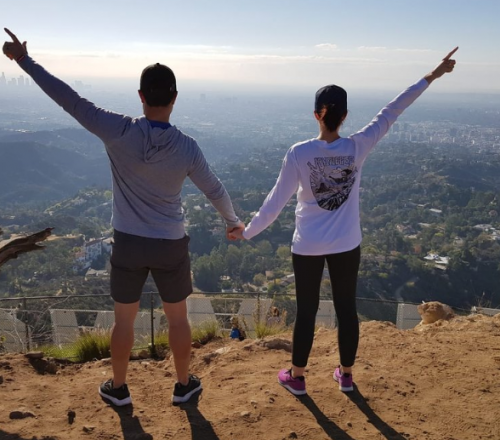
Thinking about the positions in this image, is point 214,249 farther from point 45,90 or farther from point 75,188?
point 75,188

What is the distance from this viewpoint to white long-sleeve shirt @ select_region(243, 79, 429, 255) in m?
2.59

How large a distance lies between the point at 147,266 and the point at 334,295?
3.64 ft

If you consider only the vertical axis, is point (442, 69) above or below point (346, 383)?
above

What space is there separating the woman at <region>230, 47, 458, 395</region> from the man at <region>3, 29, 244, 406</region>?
0.41 m

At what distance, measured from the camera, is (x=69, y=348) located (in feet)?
15.4

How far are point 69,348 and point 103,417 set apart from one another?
7.03ft

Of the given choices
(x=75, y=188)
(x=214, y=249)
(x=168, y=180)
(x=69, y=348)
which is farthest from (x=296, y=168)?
(x=75, y=188)

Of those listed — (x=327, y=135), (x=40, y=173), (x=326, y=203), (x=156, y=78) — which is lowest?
(x=40, y=173)

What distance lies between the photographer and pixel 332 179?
261 centimetres

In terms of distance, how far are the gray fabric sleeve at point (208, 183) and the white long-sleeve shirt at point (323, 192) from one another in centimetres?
21

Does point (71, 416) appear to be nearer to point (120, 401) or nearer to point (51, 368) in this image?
point (120, 401)

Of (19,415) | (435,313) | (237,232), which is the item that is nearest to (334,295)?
(237,232)

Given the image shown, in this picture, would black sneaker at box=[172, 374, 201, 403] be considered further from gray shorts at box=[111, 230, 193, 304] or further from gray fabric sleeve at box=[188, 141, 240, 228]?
gray fabric sleeve at box=[188, 141, 240, 228]

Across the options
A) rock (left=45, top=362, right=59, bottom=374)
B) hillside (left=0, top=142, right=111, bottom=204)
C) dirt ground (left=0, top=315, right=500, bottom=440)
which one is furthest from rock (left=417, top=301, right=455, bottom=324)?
hillside (left=0, top=142, right=111, bottom=204)
